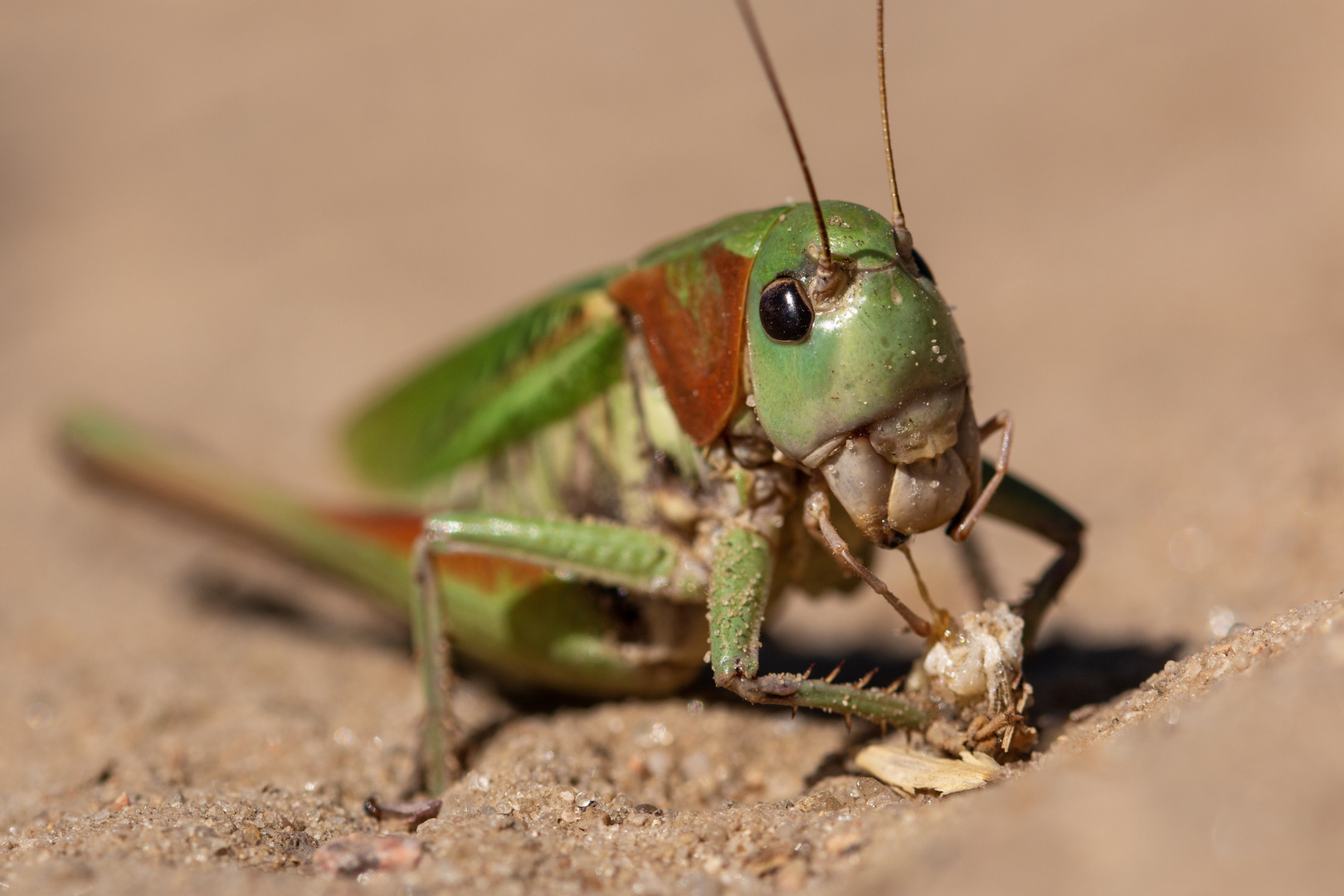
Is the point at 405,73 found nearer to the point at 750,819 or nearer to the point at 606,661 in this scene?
the point at 606,661

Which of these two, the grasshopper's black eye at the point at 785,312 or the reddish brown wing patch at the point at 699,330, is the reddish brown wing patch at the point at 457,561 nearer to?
the reddish brown wing patch at the point at 699,330

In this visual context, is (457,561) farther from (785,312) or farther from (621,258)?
(621,258)

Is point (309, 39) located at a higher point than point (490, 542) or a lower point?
higher

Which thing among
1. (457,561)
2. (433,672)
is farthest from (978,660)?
(457,561)

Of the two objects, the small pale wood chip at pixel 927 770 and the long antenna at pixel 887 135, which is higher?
the long antenna at pixel 887 135

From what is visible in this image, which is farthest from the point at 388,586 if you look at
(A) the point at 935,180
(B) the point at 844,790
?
(A) the point at 935,180

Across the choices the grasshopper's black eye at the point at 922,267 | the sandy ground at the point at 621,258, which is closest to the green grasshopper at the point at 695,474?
the grasshopper's black eye at the point at 922,267

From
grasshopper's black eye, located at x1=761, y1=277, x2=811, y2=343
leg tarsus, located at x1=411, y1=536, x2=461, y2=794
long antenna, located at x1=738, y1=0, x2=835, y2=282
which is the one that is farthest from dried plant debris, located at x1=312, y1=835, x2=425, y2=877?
long antenna, located at x1=738, y1=0, x2=835, y2=282
